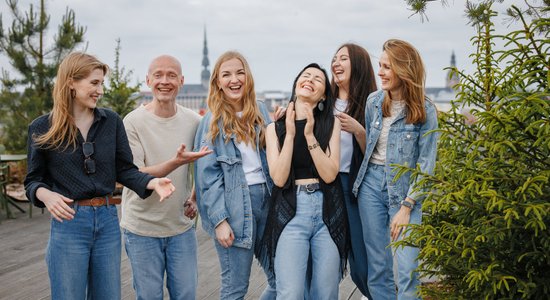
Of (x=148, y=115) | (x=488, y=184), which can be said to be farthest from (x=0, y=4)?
(x=488, y=184)

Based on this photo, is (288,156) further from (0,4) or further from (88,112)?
(0,4)

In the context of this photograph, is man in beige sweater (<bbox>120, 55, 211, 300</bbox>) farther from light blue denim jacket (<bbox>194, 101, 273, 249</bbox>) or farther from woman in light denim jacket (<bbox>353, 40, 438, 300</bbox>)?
woman in light denim jacket (<bbox>353, 40, 438, 300</bbox>)

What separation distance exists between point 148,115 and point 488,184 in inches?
67.4

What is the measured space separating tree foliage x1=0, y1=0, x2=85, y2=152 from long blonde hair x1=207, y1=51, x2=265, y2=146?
8.03m

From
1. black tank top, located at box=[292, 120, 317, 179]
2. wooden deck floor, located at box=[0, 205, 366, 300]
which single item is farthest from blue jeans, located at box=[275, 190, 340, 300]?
wooden deck floor, located at box=[0, 205, 366, 300]

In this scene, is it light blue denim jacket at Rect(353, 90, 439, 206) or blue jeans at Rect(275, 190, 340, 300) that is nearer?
blue jeans at Rect(275, 190, 340, 300)

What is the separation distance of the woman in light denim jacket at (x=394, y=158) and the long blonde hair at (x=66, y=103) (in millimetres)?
1428

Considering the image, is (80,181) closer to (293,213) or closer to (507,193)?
(293,213)

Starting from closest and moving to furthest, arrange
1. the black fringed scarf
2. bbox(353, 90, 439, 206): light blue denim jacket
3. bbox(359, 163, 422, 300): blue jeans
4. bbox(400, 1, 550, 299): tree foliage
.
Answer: bbox(400, 1, 550, 299): tree foliage < the black fringed scarf < bbox(353, 90, 439, 206): light blue denim jacket < bbox(359, 163, 422, 300): blue jeans

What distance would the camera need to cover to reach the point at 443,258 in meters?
2.17

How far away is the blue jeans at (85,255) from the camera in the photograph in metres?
2.42

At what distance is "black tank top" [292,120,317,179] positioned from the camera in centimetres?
278


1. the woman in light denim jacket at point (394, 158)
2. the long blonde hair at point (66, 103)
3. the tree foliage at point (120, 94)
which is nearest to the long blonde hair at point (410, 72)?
the woman in light denim jacket at point (394, 158)

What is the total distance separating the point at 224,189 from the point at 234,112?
42cm
